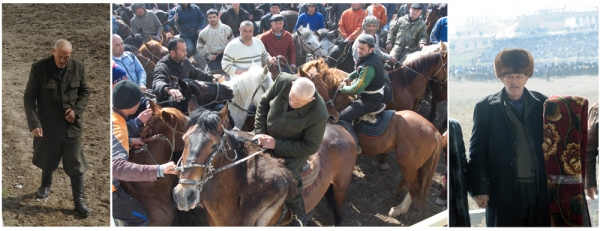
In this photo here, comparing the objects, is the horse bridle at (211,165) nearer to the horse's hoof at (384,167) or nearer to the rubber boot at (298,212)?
the rubber boot at (298,212)

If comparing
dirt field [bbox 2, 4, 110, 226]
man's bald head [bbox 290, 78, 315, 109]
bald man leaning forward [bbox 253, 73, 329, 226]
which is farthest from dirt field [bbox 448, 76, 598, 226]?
dirt field [bbox 2, 4, 110, 226]

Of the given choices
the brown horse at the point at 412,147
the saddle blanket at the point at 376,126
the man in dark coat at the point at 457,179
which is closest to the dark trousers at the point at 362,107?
the saddle blanket at the point at 376,126

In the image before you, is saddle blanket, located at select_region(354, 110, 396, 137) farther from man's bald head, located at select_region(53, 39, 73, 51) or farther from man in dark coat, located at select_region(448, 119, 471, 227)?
man's bald head, located at select_region(53, 39, 73, 51)

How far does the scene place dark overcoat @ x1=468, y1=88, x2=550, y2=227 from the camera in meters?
5.13

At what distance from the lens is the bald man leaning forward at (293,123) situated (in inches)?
180

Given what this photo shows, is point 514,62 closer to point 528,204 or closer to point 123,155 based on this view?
point 528,204

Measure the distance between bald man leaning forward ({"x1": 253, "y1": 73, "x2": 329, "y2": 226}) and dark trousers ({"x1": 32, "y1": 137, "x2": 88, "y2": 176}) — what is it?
5.22ft

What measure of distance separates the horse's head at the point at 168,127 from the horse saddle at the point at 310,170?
106 cm

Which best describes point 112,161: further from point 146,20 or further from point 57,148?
point 146,20

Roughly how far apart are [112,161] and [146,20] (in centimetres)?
394

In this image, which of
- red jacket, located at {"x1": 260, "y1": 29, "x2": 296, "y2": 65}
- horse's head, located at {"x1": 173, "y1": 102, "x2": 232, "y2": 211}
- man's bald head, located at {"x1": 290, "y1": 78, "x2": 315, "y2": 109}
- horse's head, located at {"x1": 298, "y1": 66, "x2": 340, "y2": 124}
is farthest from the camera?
red jacket, located at {"x1": 260, "y1": 29, "x2": 296, "y2": 65}

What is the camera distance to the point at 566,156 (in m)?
5.20

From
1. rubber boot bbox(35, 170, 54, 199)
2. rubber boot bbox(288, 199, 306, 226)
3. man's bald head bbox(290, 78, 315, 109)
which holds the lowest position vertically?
rubber boot bbox(288, 199, 306, 226)

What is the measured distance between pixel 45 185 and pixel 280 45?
3307mm
